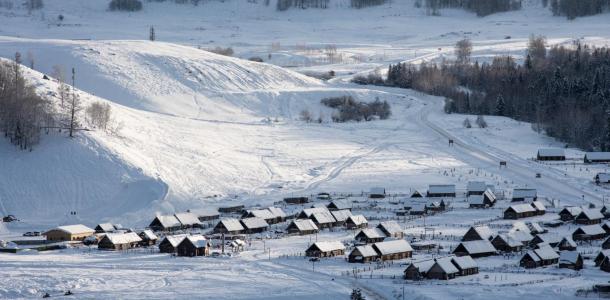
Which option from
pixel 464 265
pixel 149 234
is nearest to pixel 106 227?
pixel 149 234

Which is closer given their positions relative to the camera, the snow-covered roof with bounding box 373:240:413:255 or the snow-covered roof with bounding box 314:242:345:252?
the snow-covered roof with bounding box 373:240:413:255

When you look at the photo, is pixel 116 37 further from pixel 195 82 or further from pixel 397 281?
pixel 397 281

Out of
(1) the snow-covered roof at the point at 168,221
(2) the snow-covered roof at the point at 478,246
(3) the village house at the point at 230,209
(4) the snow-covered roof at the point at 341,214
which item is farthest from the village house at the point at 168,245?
(2) the snow-covered roof at the point at 478,246

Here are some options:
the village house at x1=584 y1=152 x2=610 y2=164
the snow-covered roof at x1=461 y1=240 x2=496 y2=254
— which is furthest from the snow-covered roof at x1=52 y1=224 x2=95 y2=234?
the village house at x1=584 y1=152 x2=610 y2=164

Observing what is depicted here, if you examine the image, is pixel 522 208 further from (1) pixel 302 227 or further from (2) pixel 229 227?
(2) pixel 229 227

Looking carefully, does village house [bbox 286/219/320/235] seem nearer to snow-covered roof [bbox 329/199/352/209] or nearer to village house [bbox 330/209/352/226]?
village house [bbox 330/209/352/226]

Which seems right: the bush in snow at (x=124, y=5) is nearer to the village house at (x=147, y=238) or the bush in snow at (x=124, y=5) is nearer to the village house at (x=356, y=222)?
the village house at (x=356, y=222)

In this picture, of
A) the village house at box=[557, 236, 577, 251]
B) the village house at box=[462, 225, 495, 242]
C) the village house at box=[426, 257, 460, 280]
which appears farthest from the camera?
the village house at box=[462, 225, 495, 242]

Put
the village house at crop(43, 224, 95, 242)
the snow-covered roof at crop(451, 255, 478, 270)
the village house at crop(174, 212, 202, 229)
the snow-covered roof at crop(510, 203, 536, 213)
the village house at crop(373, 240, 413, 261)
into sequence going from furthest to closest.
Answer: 1. the snow-covered roof at crop(510, 203, 536, 213)
2. the village house at crop(174, 212, 202, 229)
3. the village house at crop(43, 224, 95, 242)
4. the village house at crop(373, 240, 413, 261)
5. the snow-covered roof at crop(451, 255, 478, 270)
